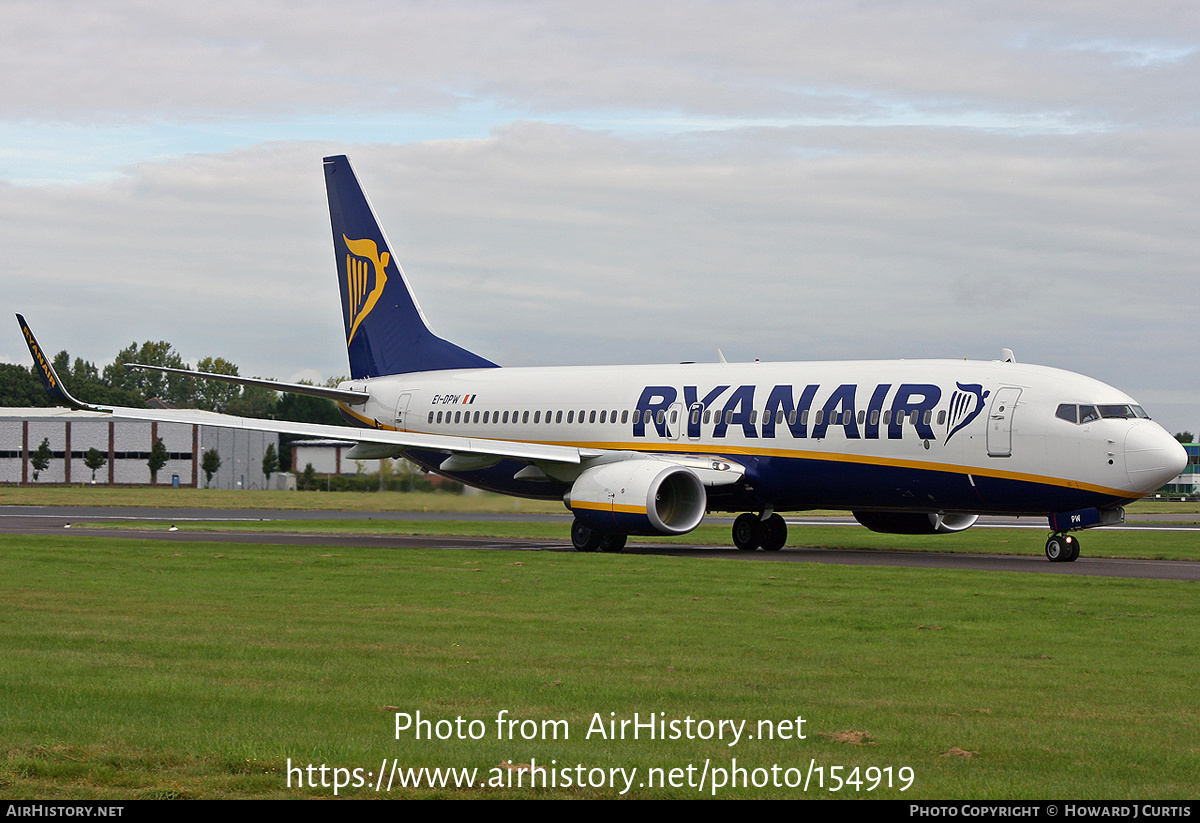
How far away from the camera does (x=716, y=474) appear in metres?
29.3

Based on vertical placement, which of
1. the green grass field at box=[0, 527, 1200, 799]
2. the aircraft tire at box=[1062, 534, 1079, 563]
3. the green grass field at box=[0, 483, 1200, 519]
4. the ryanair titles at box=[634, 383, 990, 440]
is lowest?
the green grass field at box=[0, 483, 1200, 519]

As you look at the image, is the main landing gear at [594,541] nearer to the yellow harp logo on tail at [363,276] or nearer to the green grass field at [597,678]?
the green grass field at [597,678]

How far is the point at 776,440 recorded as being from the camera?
29125mm

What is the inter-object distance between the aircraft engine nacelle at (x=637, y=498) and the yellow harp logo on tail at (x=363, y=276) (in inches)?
494

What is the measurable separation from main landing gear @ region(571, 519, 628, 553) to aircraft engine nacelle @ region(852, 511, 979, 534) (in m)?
5.94

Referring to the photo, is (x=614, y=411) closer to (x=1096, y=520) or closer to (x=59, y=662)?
(x=1096, y=520)

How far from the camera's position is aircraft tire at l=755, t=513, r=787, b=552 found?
31219 mm

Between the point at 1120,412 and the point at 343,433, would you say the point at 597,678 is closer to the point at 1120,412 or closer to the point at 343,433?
the point at 1120,412

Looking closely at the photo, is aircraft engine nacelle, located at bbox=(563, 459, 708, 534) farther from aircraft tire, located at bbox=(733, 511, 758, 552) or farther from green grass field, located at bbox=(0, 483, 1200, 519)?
green grass field, located at bbox=(0, 483, 1200, 519)

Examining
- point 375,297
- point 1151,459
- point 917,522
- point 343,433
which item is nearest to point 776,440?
point 917,522

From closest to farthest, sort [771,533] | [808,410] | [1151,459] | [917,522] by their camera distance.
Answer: [1151,459] < [808,410] < [771,533] < [917,522]

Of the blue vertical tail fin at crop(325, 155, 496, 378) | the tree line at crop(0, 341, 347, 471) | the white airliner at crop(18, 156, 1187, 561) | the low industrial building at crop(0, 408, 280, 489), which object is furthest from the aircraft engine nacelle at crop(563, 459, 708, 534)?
the low industrial building at crop(0, 408, 280, 489)

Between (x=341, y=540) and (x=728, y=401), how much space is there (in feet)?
32.5

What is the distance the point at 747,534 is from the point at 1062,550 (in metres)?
7.77
